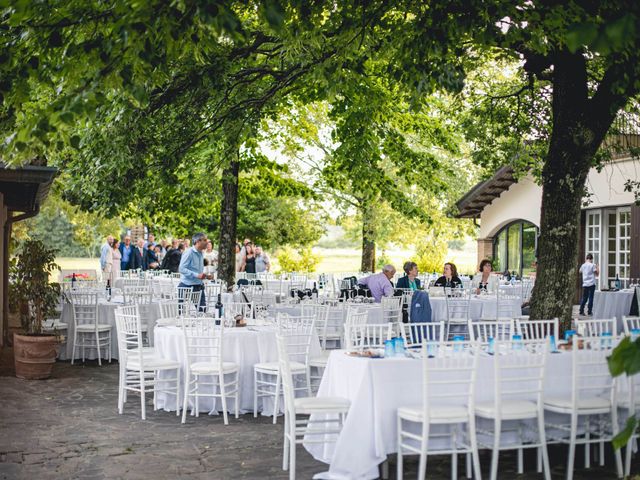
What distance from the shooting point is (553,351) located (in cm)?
772

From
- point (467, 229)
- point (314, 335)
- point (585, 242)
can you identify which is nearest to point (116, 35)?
point (314, 335)

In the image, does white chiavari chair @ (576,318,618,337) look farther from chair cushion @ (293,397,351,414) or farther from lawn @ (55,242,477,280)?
lawn @ (55,242,477,280)

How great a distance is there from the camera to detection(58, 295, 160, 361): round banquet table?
1383cm

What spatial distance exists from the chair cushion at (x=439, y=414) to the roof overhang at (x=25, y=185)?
3.81 meters

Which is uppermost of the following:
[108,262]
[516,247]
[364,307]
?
[516,247]

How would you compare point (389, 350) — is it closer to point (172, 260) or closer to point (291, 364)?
point (291, 364)

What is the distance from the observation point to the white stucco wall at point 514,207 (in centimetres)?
2653

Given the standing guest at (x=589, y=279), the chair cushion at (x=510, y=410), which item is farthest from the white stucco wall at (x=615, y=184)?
the chair cushion at (x=510, y=410)

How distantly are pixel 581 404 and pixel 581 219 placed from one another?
17549 millimetres

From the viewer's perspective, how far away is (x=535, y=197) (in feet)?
86.8

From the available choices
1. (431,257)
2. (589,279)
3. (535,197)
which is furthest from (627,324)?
(431,257)

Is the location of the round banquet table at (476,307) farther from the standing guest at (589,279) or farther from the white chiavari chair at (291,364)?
the white chiavari chair at (291,364)

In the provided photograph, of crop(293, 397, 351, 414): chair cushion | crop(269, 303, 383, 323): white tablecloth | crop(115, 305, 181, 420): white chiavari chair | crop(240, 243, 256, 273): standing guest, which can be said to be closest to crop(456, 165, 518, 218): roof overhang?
crop(240, 243, 256, 273): standing guest

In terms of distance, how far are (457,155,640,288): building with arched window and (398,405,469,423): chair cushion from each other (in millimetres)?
12537
